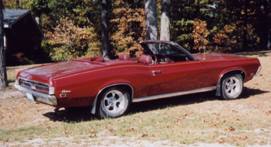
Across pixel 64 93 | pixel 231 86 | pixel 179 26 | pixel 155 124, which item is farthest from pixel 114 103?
pixel 179 26

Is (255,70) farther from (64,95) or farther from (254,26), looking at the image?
(254,26)

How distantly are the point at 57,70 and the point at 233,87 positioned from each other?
4.27 metres

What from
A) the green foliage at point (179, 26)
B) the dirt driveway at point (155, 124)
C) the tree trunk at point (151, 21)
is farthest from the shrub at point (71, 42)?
the dirt driveway at point (155, 124)

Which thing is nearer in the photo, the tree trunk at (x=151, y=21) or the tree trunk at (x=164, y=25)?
the tree trunk at (x=151, y=21)

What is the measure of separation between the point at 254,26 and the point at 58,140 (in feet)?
90.2

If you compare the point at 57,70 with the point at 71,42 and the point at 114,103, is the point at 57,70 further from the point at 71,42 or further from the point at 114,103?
the point at 71,42

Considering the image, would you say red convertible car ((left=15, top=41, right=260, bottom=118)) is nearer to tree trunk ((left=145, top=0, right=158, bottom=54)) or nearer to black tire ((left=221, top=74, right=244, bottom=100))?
black tire ((left=221, top=74, right=244, bottom=100))

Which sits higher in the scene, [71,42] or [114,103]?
[71,42]

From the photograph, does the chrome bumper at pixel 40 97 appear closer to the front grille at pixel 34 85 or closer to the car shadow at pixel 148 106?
the front grille at pixel 34 85

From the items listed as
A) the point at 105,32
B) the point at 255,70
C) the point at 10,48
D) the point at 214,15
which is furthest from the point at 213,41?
the point at 255,70

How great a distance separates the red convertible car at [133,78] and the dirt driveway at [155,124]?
390mm

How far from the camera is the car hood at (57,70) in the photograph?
9227 mm

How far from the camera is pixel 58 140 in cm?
805

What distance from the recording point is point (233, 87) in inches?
454
